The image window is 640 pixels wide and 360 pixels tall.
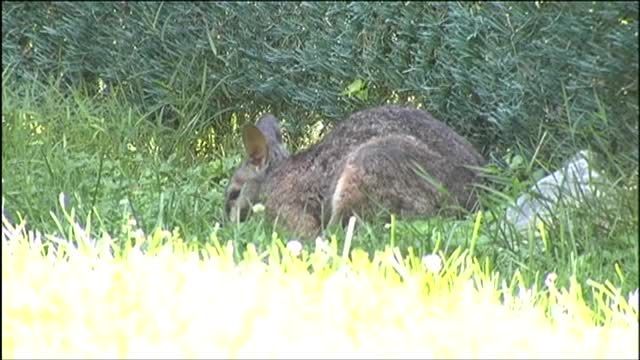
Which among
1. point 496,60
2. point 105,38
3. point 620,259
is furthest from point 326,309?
point 496,60

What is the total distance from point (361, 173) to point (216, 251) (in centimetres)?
140

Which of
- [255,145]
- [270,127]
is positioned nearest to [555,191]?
[270,127]

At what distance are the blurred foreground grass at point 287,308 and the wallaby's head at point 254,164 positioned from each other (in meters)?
1.51

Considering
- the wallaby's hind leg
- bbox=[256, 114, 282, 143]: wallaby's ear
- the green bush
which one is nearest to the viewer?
the green bush

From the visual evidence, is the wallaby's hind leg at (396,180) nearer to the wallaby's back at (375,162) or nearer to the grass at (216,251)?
the wallaby's back at (375,162)

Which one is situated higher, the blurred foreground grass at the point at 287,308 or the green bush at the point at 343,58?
the green bush at the point at 343,58

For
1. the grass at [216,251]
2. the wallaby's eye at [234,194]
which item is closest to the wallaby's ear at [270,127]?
the grass at [216,251]

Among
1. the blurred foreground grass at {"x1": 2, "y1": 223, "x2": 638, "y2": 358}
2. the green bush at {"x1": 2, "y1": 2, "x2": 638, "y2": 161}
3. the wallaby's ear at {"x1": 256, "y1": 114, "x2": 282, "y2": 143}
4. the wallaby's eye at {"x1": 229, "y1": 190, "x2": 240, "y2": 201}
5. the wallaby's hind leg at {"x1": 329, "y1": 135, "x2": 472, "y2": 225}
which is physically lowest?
the blurred foreground grass at {"x1": 2, "y1": 223, "x2": 638, "y2": 358}

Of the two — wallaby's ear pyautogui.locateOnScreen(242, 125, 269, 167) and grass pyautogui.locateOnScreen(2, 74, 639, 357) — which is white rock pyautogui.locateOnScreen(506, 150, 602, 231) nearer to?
grass pyautogui.locateOnScreen(2, 74, 639, 357)

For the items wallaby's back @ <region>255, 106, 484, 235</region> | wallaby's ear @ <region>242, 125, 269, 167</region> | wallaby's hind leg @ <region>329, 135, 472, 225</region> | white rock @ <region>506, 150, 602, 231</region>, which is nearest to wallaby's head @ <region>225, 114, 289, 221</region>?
wallaby's ear @ <region>242, 125, 269, 167</region>

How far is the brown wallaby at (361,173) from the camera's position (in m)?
6.85

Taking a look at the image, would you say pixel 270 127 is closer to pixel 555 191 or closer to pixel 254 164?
pixel 254 164

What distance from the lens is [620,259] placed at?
495 centimetres

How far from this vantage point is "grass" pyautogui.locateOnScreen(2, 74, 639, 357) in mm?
4594
